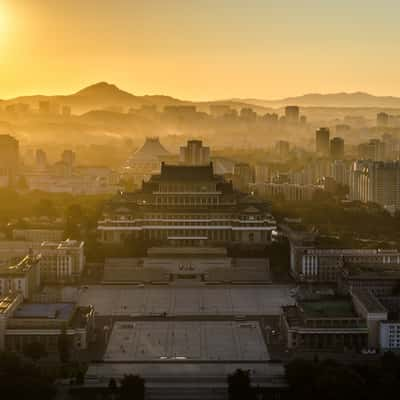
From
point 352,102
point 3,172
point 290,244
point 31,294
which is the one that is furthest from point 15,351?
point 352,102

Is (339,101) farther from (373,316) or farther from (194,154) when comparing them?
(373,316)

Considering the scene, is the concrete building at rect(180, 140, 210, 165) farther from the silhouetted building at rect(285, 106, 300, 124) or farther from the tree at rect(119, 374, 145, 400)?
the tree at rect(119, 374, 145, 400)

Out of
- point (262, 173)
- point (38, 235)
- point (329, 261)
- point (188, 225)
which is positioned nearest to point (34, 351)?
point (329, 261)

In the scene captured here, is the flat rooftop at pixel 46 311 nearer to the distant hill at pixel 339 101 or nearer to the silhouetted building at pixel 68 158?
the silhouetted building at pixel 68 158

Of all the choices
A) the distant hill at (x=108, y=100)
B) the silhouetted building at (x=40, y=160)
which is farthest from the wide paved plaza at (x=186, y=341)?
the distant hill at (x=108, y=100)

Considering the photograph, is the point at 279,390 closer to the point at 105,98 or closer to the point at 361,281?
the point at 361,281

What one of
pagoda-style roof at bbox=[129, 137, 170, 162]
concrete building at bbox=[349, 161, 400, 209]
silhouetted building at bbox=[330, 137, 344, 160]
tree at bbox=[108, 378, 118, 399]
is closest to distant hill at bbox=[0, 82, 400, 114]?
pagoda-style roof at bbox=[129, 137, 170, 162]
